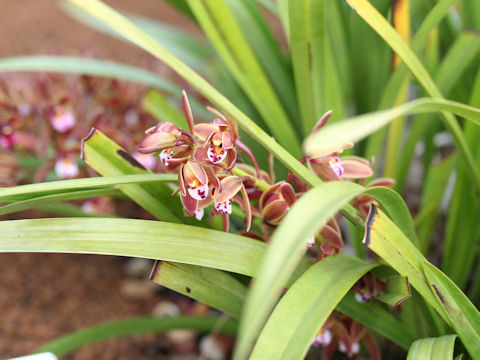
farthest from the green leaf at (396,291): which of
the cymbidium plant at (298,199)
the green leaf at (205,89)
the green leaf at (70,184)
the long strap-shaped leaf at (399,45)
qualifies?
the green leaf at (70,184)

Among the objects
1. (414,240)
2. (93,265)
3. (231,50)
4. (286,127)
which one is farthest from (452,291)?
(93,265)

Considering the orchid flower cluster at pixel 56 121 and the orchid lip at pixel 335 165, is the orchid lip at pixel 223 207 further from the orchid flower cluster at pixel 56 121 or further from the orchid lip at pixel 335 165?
the orchid flower cluster at pixel 56 121

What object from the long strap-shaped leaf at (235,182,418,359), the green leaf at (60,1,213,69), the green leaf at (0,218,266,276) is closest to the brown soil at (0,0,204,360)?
the green leaf at (60,1,213,69)

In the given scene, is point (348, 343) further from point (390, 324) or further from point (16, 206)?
point (16, 206)

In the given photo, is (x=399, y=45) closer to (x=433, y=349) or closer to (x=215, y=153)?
(x=215, y=153)

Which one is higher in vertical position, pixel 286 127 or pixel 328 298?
pixel 286 127

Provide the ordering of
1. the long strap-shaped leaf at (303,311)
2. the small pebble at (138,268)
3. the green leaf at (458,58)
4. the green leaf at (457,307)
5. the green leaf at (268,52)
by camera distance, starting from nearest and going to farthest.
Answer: the long strap-shaped leaf at (303,311) → the green leaf at (457,307) → the green leaf at (458,58) → the green leaf at (268,52) → the small pebble at (138,268)

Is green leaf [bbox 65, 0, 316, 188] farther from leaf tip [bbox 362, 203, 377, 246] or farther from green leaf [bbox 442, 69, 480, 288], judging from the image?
green leaf [bbox 442, 69, 480, 288]
